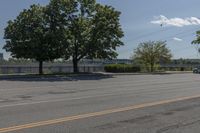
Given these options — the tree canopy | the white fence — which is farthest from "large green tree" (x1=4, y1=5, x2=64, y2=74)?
the white fence

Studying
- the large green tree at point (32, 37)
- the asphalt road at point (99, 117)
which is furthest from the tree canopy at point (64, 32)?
the asphalt road at point (99, 117)

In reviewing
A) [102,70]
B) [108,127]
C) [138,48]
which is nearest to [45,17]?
[102,70]

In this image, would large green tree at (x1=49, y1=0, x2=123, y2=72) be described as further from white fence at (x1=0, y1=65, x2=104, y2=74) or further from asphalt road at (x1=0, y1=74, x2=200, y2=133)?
asphalt road at (x1=0, y1=74, x2=200, y2=133)

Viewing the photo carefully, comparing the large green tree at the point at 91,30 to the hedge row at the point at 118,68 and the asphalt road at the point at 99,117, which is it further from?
the asphalt road at the point at 99,117

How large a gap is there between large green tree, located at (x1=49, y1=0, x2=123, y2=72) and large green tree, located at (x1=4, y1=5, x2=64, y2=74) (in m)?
2.16

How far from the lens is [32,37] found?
153 feet

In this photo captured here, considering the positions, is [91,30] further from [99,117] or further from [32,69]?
[99,117]

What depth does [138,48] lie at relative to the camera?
7419 cm

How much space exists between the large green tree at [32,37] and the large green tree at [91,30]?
7.07 feet

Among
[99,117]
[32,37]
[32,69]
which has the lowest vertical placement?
[99,117]

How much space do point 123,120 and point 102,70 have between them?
171 feet

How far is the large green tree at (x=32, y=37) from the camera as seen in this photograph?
154ft

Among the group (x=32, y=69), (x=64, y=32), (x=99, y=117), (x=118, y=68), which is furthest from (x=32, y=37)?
(x=99, y=117)

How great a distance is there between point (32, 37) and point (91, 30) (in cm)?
724
